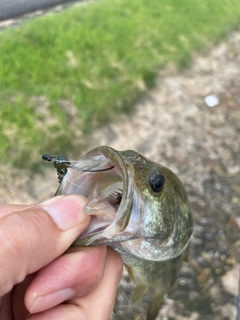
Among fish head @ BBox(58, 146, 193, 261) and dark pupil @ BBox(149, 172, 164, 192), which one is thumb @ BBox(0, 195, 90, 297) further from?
dark pupil @ BBox(149, 172, 164, 192)

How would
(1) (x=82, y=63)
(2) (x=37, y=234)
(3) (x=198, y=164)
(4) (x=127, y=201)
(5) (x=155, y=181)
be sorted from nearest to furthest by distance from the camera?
(2) (x=37, y=234), (4) (x=127, y=201), (5) (x=155, y=181), (3) (x=198, y=164), (1) (x=82, y=63)

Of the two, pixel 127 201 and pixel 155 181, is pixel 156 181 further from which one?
pixel 127 201

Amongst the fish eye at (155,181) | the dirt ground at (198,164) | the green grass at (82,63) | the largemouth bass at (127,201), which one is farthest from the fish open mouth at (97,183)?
the green grass at (82,63)

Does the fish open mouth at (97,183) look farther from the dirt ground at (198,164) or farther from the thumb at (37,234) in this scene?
the dirt ground at (198,164)

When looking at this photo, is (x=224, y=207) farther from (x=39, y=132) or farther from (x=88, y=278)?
(x=88, y=278)

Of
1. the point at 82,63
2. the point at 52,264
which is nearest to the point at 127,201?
the point at 52,264

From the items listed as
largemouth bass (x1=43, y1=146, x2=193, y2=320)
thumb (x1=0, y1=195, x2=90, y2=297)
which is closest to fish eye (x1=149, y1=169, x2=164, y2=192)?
largemouth bass (x1=43, y1=146, x2=193, y2=320)
